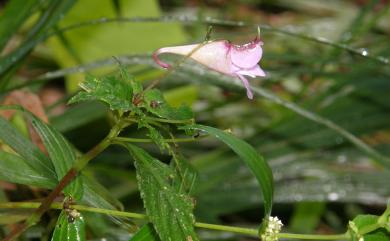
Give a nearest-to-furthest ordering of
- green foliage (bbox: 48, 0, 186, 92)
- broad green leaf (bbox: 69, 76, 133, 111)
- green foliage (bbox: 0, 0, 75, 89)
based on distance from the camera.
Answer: broad green leaf (bbox: 69, 76, 133, 111) → green foliage (bbox: 0, 0, 75, 89) → green foliage (bbox: 48, 0, 186, 92)

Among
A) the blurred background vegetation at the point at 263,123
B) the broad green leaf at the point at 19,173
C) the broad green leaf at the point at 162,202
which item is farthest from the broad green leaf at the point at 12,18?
the broad green leaf at the point at 162,202

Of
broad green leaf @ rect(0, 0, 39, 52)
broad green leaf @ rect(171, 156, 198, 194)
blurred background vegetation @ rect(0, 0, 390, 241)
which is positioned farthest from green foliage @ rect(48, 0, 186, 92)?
broad green leaf @ rect(171, 156, 198, 194)

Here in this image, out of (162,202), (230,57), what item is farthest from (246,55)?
(162,202)

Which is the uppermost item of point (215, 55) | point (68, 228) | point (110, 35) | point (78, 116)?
point (110, 35)

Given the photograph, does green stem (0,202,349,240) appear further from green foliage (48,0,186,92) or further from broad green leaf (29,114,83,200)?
green foliage (48,0,186,92)

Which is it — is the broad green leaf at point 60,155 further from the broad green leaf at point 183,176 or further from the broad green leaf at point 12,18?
the broad green leaf at point 12,18

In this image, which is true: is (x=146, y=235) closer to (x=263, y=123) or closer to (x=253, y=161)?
(x=253, y=161)

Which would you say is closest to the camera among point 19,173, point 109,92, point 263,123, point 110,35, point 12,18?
point 109,92
